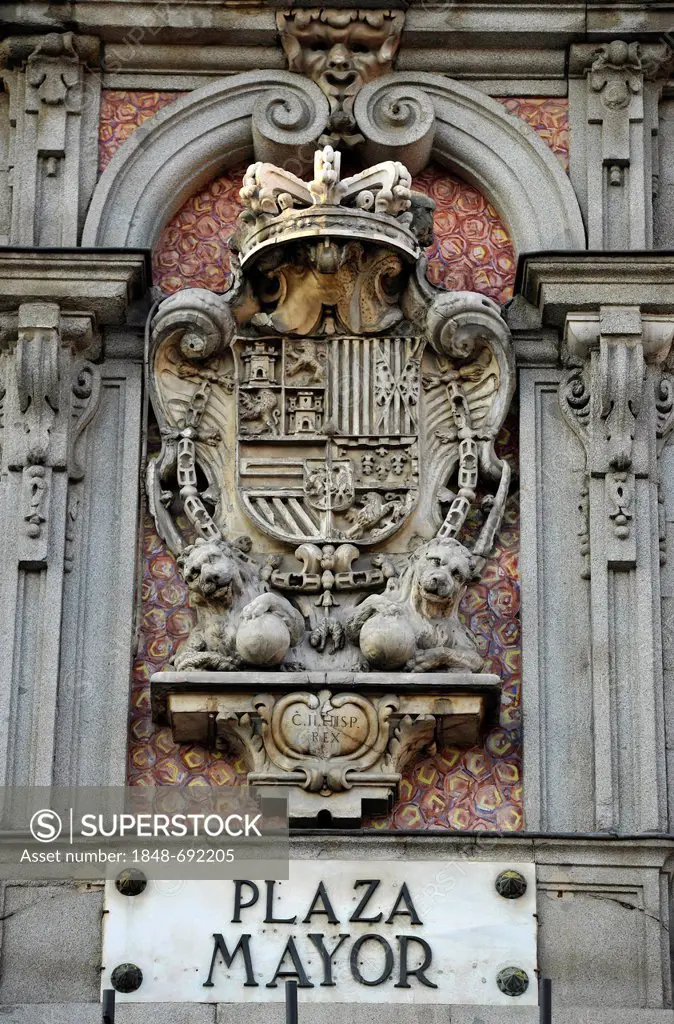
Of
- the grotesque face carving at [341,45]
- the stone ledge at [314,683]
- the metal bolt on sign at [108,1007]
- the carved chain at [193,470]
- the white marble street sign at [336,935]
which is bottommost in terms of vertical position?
the metal bolt on sign at [108,1007]

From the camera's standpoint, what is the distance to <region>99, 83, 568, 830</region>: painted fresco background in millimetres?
11070

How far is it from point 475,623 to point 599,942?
58.6 inches

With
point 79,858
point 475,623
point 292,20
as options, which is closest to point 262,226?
point 292,20

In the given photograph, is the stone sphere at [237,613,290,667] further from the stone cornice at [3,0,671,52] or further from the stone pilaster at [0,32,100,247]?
the stone cornice at [3,0,671,52]

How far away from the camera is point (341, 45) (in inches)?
481

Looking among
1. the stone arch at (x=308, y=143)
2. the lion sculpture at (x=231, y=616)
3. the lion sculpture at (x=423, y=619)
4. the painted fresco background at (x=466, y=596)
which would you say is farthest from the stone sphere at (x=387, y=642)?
the stone arch at (x=308, y=143)

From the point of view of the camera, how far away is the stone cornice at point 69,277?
11.6 m

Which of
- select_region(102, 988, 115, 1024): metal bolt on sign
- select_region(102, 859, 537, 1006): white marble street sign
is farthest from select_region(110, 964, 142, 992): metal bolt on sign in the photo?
select_region(102, 988, 115, 1024): metal bolt on sign

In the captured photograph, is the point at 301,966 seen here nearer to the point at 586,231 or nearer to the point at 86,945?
the point at 86,945

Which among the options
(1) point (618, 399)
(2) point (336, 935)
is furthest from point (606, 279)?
(2) point (336, 935)

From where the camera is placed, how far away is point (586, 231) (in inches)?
468

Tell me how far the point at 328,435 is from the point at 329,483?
21 cm

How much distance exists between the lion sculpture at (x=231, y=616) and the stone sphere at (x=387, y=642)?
1.05 feet

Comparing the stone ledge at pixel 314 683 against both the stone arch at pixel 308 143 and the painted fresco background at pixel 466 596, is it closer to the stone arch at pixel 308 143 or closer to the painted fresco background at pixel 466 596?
the painted fresco background at pixel 466 596
